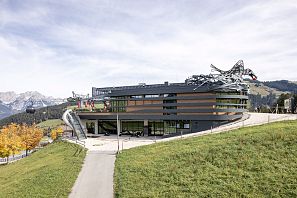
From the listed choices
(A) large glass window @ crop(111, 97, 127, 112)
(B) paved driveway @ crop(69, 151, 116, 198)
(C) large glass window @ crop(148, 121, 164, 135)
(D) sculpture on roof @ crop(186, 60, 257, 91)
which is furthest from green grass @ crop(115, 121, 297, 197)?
(A) large glass window @ crop(111, 97, 127, 112)

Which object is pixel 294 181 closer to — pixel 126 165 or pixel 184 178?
pixel 184 178

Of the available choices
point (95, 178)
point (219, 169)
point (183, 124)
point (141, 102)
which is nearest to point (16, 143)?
point (141, 102)

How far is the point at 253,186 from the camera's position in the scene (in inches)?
749

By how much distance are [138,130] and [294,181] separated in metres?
39.3

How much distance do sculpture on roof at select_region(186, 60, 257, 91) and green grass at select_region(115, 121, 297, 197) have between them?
62.6ft

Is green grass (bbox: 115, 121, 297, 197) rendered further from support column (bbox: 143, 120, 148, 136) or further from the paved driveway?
support column (bbox: 143, 120, 148, 136)

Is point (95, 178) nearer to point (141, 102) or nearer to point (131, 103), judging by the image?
point (141, 102)

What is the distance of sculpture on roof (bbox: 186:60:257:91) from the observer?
154 feet

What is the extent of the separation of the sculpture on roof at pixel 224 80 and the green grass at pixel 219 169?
19.1 meters

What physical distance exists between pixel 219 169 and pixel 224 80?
28429 mm

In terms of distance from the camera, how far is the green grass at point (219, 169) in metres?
19.2

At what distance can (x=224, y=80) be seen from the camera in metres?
48.0

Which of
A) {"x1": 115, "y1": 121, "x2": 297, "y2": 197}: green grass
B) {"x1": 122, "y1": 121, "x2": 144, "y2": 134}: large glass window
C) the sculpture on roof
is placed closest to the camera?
{"x1": 115, "y1": 121, "x2": 297, "y2": 197}: green grass

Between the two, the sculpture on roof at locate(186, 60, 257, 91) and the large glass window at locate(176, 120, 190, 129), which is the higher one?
the sculpture on roof at locate(186, 60, 257, 91)
